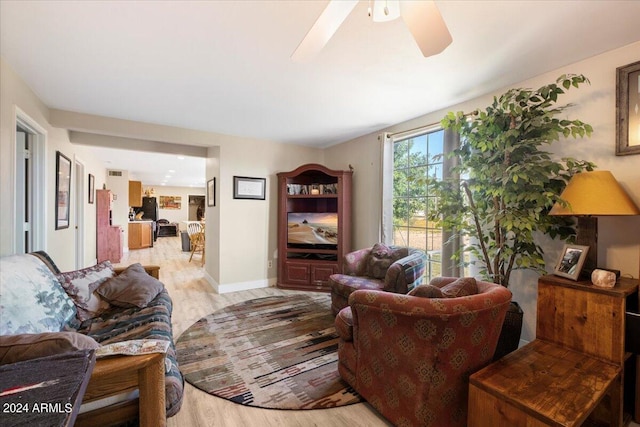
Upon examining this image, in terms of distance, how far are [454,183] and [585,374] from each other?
1494 mm

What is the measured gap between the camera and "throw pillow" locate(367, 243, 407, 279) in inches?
121

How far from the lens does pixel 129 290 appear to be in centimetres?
212

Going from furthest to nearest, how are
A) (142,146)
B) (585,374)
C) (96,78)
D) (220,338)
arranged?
(142,146)
(220,338)
(96,78)
(585,374)

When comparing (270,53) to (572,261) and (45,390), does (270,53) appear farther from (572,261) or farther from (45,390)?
(572,261)

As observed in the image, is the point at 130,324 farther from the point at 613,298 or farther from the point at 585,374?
the point at 613,298

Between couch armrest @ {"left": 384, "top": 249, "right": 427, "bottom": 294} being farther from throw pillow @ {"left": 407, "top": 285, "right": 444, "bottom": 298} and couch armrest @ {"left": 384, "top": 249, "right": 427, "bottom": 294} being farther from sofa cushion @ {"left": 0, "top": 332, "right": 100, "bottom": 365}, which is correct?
sofa cushion @ {"left": 0, "top": 332, "right": 100, "bottom": 365}

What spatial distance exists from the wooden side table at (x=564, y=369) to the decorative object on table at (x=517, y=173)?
21 centimetres

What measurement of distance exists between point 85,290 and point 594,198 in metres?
Result: 3.38

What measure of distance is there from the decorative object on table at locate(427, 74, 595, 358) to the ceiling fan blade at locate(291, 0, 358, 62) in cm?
122

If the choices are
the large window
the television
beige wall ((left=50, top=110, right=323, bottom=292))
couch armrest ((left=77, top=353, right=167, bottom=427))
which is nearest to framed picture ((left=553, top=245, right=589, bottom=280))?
the large window

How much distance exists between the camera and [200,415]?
164 centimetres

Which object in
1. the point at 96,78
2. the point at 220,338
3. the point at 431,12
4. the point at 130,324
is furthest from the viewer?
the point at 220,338

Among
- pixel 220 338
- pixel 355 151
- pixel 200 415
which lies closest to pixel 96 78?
pixel 220 338

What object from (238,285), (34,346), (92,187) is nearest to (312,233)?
(238,285)
